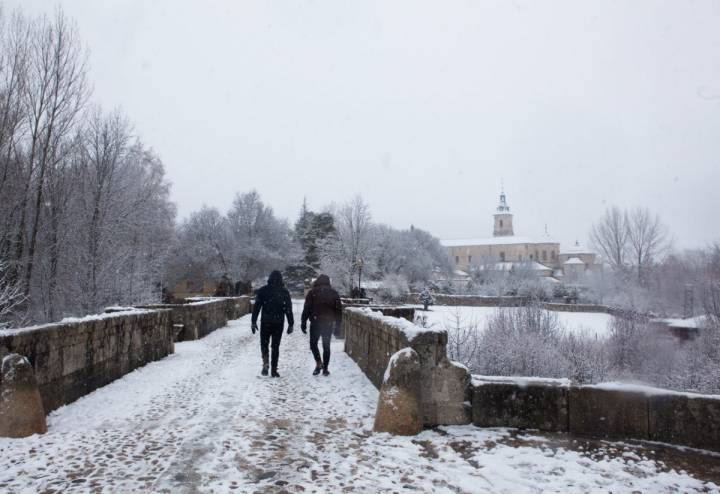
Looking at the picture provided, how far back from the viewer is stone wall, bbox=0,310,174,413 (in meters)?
5.58

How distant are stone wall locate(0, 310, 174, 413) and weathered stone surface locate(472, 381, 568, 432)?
15.5 ft

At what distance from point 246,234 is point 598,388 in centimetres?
5935

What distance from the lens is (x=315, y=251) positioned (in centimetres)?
6269

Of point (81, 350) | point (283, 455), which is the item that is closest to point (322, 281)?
point (81, 350)

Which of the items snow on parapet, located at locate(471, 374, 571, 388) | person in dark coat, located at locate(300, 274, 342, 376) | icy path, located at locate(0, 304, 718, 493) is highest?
person in dark coat, located at locate(300, 274, 342, 376)

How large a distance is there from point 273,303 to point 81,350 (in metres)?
2.78

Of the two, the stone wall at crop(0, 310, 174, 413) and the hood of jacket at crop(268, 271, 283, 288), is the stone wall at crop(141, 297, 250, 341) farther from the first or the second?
the hood of jacket at crop(268, 271, 283, 288)

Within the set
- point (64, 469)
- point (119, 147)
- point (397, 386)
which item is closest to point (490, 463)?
point (397, 386)

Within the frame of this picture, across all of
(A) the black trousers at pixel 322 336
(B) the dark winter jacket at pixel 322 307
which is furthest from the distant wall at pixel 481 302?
(A) the black trousers at pixel 322 336

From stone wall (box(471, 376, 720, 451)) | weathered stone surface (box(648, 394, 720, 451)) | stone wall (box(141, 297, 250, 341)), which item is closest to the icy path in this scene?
stone wall (box(471, 376, 720, 451))

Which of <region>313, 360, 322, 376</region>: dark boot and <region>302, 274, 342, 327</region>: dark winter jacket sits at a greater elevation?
<region>302, 274, 342, 327</region>: dark winter jacket

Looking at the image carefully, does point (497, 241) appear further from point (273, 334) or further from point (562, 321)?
point (273, 334)

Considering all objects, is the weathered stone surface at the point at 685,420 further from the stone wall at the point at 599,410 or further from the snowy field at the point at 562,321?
the snowy field at the point at 562,321

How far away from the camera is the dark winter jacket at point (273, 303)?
327 inches
